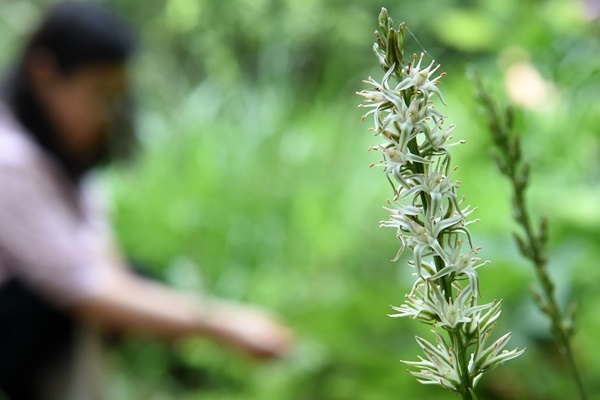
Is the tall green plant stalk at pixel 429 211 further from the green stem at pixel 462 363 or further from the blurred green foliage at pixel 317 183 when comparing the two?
the blurred green foliage at pixel 317 183

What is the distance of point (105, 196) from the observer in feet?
10.6

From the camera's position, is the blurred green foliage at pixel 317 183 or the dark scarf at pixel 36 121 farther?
the dark scarf at pixel 36 121

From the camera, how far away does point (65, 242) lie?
6.98 feet

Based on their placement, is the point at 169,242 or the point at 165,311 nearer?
the point at 165,311

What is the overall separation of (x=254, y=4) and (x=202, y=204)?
3.97 ft

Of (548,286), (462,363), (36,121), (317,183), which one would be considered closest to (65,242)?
(36,121)

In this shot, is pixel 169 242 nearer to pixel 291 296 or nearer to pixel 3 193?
pixel 291 296

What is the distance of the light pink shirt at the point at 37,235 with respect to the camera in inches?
82.0

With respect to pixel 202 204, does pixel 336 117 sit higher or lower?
higher

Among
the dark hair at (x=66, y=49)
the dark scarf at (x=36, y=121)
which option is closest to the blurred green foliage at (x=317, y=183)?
the dark hair at (x=66, y=49)

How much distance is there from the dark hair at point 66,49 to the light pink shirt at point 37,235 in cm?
6

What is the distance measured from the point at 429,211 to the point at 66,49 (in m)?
1.98

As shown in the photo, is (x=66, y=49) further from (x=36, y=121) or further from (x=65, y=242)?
(x=65, y=242)

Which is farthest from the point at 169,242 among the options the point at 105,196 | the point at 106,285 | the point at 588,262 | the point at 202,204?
the point at 588,262
